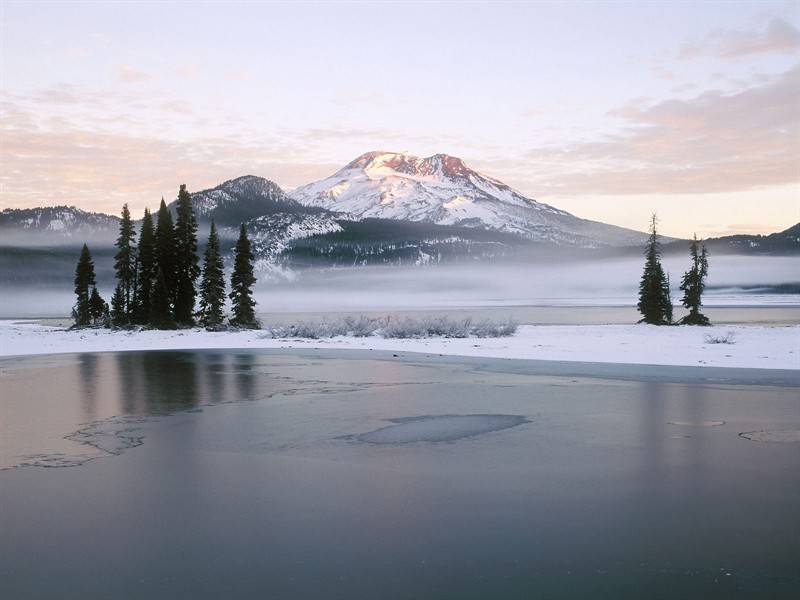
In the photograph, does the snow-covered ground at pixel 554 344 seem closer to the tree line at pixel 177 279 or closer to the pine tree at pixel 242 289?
the pine tree at pixel 242 289

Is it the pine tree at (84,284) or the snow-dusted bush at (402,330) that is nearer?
the snow-dusted bush at (402,330)

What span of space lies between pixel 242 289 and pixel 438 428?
4504 cm

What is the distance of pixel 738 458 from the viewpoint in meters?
10.6

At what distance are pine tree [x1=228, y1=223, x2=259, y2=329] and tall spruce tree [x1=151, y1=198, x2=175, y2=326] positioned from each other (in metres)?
6.17

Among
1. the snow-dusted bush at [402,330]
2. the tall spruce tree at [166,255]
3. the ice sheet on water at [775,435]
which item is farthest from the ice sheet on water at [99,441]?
the tall spruce tree at [166,255]

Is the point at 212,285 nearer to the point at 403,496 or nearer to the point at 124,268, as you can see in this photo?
the point at 124,268

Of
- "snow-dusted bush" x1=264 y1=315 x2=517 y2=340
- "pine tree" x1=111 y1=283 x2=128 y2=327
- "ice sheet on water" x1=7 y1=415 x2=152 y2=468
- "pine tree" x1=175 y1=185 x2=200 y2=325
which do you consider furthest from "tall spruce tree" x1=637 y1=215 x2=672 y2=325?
"ice sheet on water" x1=7 y1=415 x2=152 y2=468

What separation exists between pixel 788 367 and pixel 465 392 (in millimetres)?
12582

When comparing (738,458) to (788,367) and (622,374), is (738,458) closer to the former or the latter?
(622,374)

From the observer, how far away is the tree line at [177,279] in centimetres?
5688

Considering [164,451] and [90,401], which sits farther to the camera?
[90,401]

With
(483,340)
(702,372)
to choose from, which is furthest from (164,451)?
(483,340)

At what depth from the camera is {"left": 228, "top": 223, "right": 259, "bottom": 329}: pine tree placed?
56.0 metres

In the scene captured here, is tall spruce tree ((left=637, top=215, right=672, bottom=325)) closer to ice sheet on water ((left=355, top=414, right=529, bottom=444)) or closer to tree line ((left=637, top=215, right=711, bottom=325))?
tree line ((left=637, top=215, right=711, bottom=325))
